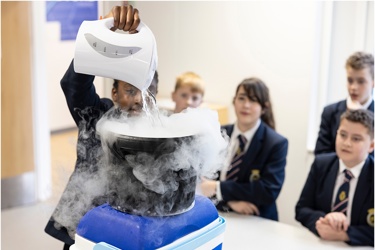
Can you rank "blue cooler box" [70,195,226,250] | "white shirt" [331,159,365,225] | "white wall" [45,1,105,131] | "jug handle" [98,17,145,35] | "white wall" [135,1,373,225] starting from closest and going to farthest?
"blue cooler box" [70,195,226,250]
"jug handle" [98,17,145,35]
"white shirt" [331,159,365,225]
"white wall" [135,1,373,225]
"white wall" [45,1,105,131]

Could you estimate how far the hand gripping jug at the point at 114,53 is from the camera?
0.97m

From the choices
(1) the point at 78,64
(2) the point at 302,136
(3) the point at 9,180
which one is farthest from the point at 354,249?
(3) the point at 9,180

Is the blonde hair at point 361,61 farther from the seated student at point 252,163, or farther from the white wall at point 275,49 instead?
the seated student at point 252,163

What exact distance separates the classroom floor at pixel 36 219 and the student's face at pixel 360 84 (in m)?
1.37

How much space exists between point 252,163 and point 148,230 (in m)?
1.18

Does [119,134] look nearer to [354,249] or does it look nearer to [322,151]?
[354,249]

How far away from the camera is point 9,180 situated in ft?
9.39

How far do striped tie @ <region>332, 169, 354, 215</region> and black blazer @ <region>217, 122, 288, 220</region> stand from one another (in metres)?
0.22

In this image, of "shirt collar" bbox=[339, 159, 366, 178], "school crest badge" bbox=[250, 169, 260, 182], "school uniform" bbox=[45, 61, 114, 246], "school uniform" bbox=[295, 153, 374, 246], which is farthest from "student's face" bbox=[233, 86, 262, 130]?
"school uniform" bbox=[45, 61, 114, 246]

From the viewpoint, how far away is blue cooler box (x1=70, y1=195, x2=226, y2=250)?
90 centimetres

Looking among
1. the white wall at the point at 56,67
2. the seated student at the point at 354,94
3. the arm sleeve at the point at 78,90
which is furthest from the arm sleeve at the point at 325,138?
the white wall at the point at 56,67

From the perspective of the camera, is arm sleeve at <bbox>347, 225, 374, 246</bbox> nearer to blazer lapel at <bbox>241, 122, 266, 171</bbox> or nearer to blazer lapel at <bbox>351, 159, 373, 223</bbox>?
blazer lapel at <bbox>351, 159, 373, 223</bbox>

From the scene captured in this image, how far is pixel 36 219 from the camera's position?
2494 millimetres

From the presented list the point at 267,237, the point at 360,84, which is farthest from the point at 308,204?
the point at 360,84
